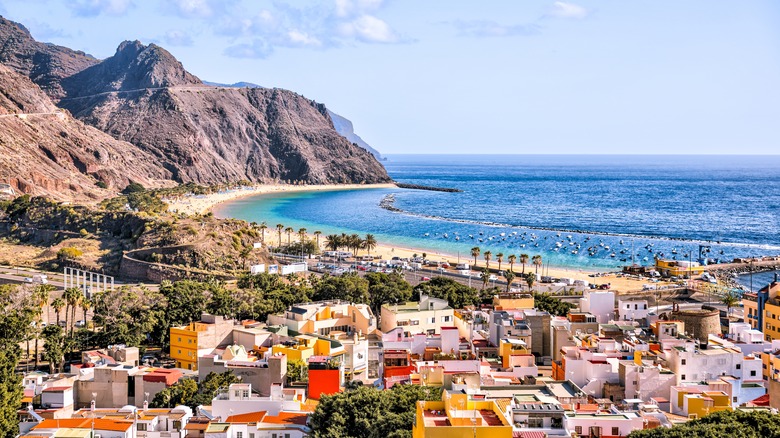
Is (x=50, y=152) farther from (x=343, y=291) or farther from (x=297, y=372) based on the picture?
(x=297, y=372)

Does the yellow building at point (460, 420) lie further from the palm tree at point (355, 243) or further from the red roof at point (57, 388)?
the palm tree at point (355, 243)

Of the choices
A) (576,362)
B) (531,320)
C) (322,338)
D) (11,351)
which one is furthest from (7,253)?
(576,362)

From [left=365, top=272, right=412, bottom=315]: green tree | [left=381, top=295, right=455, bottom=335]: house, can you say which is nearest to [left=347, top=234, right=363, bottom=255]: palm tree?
[left=365, top=272, right=412, bottom=315]: green tree

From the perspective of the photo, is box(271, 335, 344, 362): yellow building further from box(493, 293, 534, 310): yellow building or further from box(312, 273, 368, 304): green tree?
box(312, 273, 368, 304): green tree

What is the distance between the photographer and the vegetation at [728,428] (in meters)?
22.8

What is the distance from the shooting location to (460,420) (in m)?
17.3

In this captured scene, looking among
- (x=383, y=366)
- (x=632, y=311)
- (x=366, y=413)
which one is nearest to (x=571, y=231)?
(x=632, y=311)

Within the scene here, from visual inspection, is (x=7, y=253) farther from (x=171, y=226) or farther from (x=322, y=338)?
(x=322, y=338)

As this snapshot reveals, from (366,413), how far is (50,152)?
136536 millimetres

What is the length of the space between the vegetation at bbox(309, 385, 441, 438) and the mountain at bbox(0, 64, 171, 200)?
108589mm

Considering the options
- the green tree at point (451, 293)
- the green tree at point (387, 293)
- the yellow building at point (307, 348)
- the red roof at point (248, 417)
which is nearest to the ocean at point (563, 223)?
the green tree at point (451, 293)

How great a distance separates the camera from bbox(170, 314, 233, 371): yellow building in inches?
1553

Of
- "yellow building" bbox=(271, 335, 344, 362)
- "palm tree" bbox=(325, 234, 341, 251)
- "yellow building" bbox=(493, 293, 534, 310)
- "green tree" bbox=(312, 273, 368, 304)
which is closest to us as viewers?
"yellow building" bbox=(271, 335, 344, 362)

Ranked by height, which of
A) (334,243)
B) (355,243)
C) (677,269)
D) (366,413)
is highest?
(366,413)
